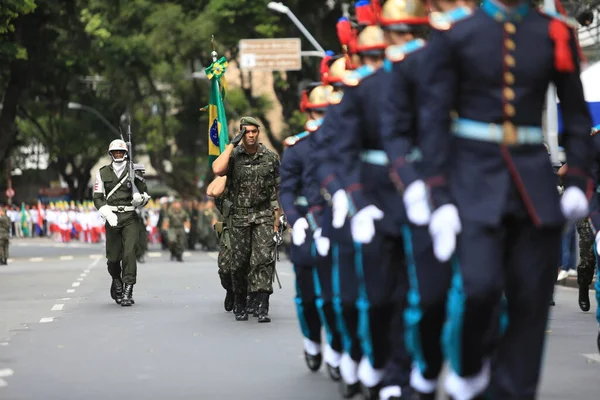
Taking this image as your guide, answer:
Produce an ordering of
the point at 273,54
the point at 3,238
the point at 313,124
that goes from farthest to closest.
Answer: the point at 3,238 < the point at 273,54 < the point at 313,124

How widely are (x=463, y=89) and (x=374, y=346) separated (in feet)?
6.13

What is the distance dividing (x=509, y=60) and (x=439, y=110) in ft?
1.17

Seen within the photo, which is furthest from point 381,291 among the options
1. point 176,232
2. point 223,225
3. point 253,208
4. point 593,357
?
point 176,232

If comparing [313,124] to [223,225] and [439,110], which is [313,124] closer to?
[439,110]

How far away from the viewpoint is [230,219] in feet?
47.3

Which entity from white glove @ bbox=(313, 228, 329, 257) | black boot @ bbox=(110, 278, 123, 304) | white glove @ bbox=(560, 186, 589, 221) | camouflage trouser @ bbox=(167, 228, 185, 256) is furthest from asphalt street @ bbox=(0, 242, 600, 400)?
camouflage trouser @ bbox=(167, 228, 185, 256)

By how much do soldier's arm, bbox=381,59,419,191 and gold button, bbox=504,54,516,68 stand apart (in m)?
0.65

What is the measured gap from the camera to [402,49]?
22.8ft

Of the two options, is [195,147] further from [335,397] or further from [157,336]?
[335,397]

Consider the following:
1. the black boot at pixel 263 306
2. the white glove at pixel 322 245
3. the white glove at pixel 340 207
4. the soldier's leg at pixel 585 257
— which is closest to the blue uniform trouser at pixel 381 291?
the white glove at pixel 340 207

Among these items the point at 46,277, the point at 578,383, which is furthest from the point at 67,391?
the point at 46,277

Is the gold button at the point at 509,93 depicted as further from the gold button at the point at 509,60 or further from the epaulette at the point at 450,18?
the epaulette at the point at 450,18

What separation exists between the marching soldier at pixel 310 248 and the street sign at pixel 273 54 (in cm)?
2544

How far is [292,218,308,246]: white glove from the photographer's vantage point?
32.2ft
